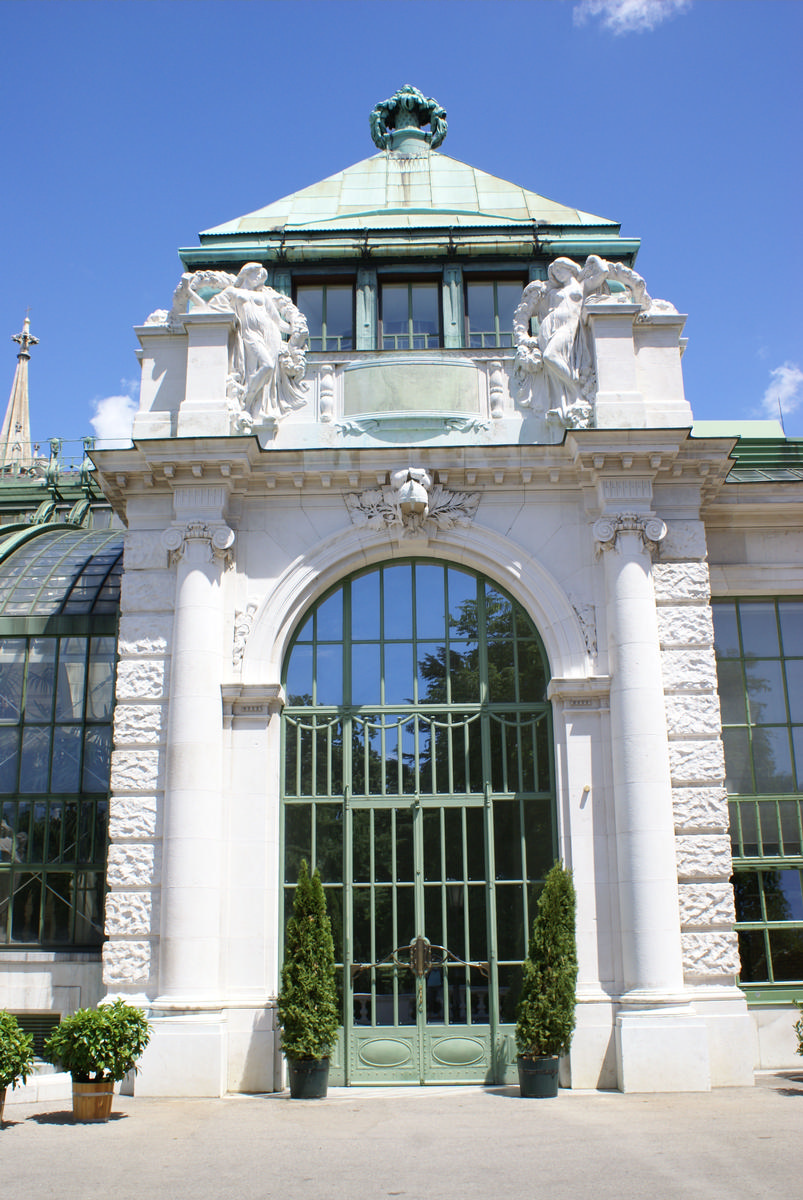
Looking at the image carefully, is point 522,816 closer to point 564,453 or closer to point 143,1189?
point 564,453

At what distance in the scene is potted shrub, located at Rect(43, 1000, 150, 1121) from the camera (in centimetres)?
1114

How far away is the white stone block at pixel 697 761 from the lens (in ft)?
48.5

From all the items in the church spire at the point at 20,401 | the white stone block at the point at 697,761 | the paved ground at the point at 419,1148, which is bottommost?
the paved ground at the point at 419,1148

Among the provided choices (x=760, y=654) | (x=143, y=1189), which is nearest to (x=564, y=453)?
(x=760, y=654)

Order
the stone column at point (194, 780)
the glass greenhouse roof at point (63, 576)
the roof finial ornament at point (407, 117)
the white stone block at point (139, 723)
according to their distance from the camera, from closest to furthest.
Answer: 1. the stone column at point (194, 780)
2. the white stone block at point (139, 723)
3. the glass greenhouse roof at point (63, 576)
4. the roof finial ornament at point (407, 117)

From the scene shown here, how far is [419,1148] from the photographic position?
10.2 meters

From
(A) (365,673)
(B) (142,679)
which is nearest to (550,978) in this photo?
(A) (365,673)

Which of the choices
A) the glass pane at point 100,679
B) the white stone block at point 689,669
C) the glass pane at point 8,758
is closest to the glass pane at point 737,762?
the white stone block at point 689,669

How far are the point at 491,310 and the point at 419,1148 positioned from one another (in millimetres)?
13143

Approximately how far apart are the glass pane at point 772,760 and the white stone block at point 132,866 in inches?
363

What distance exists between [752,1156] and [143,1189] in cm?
531

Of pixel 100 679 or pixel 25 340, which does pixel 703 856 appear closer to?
pixel 100 679

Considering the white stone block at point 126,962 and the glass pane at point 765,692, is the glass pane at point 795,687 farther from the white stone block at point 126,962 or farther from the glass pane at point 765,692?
the white stone block at point 126,962

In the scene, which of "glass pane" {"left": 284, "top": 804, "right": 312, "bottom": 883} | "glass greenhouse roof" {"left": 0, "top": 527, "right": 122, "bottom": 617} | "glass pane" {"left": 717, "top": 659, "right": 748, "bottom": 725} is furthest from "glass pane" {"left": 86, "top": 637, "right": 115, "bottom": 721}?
"glass pane" {"left": 717, "top": 659, "right": 748, "bottom": 725}
